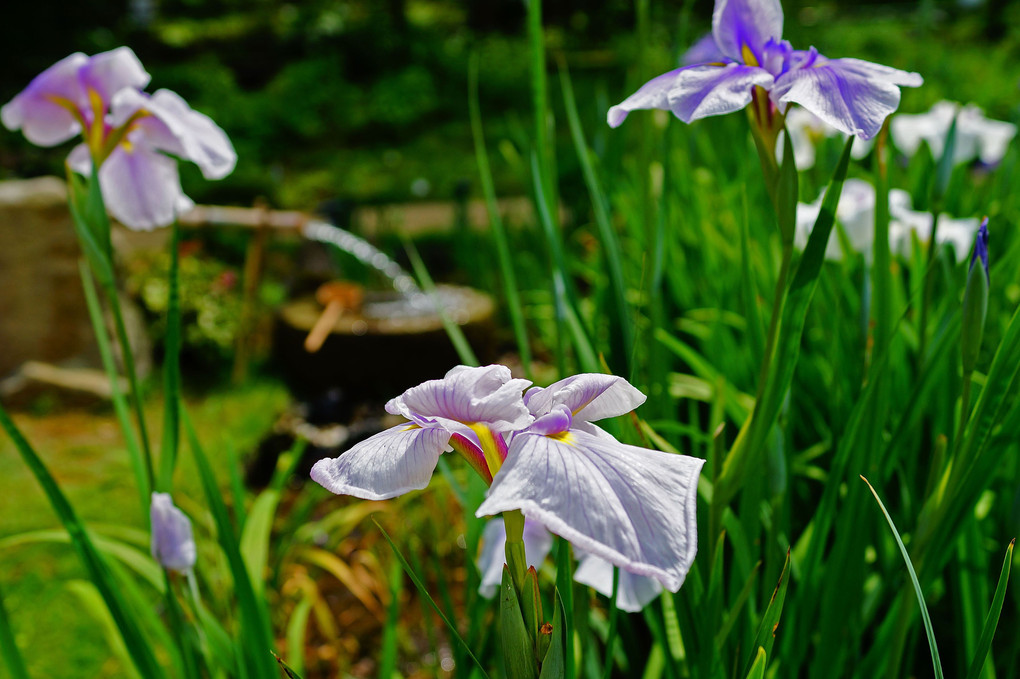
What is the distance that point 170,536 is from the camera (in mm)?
813

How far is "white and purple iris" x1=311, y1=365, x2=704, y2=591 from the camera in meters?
0.40

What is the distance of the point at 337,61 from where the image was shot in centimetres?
1085

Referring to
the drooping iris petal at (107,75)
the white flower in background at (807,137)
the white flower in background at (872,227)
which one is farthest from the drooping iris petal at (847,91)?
the white flower in background at (807,137)

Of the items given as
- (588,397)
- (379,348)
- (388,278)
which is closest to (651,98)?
(588,397)

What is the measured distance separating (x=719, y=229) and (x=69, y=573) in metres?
2.13

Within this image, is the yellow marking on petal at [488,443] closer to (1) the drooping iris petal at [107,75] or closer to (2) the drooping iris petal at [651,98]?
(2) the drooping iris petal at [651,98]

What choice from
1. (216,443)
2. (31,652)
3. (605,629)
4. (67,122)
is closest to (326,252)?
(216,443)

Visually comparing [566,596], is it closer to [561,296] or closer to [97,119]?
[561,296]

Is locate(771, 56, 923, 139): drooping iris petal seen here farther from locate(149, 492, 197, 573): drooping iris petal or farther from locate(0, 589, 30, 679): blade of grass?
locate(0, 589, 30, 679): blade of grass

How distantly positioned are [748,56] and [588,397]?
1.41ft

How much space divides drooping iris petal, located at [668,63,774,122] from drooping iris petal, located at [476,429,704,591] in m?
0.33

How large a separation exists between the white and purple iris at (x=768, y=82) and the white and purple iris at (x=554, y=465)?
0.30 m

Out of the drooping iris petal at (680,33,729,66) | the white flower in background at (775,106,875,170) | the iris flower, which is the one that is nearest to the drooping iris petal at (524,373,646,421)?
the iris flower

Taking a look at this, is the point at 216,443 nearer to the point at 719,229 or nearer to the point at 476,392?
the point at 719,229
